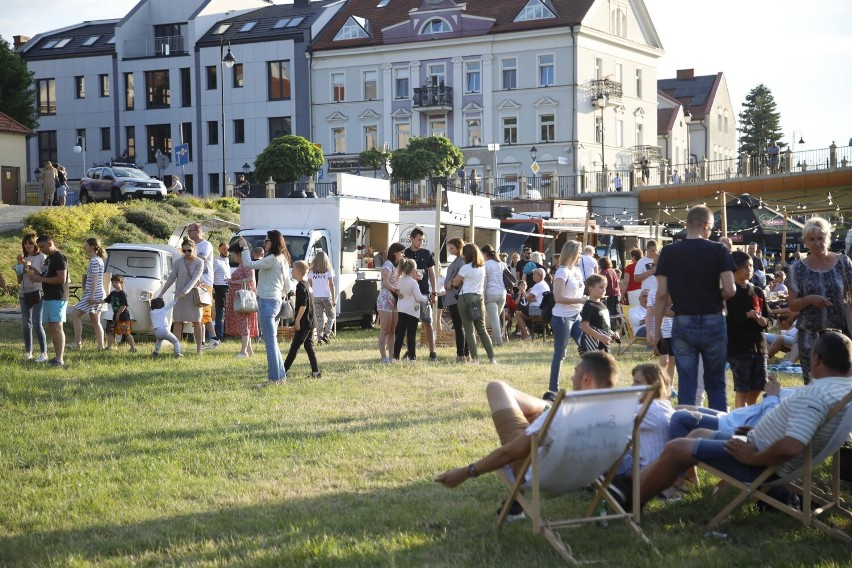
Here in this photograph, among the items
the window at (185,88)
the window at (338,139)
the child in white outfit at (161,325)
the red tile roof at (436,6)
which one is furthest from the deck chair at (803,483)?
the window at (185,88)

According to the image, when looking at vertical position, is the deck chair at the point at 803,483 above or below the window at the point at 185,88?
below

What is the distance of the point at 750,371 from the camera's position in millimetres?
9609

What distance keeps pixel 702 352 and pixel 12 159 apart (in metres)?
48.4

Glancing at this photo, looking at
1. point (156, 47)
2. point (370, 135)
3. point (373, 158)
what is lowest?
point (373, 158)

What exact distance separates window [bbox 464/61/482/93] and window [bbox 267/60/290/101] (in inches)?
425

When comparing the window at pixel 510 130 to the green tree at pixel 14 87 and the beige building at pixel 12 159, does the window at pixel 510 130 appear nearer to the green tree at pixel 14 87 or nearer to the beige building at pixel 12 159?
the green tree at pixel 14 87

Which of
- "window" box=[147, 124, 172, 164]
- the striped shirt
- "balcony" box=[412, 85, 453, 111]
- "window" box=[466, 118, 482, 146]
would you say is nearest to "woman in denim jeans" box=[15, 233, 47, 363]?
the striped shirt

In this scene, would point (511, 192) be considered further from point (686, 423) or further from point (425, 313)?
point (686, 423)

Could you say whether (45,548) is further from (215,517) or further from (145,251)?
(145,251)

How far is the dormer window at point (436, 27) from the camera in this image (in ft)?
219

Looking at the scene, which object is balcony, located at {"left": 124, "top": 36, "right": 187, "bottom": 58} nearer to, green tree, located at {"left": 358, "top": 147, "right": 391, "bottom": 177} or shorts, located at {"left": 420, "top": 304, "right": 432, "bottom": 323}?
green tree, located at {"left": 358, "top": 147, "right": 391, "bottom": 177}

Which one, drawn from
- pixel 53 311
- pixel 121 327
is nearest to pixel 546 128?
pixel 121 327

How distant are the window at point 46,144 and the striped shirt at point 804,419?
70736 millimetres

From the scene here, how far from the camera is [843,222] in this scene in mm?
61656
